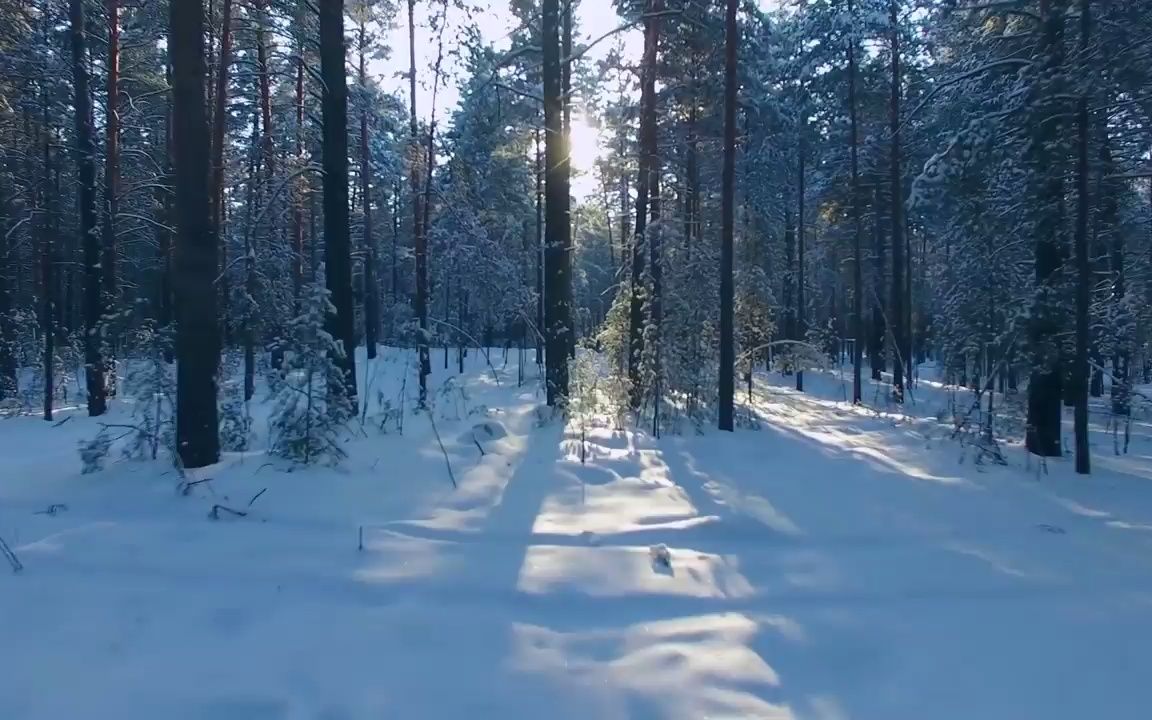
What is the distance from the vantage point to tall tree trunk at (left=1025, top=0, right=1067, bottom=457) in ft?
31.5

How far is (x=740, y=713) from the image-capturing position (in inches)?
129

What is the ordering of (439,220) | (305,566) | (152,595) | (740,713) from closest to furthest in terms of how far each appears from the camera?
1. (740,713)
2. (152,595)
3. (305,566)
4. (439,220)

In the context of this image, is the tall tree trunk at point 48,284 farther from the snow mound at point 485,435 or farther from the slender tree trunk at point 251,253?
the snow mound at point 485,435

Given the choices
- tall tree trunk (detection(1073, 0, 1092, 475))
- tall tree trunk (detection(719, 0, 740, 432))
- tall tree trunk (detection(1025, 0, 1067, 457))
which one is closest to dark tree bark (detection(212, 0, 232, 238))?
tall tree trunk (detection(719, 0, 740, 432))

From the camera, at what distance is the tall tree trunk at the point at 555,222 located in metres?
12.1

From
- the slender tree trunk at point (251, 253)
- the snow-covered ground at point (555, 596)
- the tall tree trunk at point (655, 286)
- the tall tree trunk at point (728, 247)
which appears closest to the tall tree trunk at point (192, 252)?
the snow-covered ground at point (555, 596)

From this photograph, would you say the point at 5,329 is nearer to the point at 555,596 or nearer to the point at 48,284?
the point at 48,284

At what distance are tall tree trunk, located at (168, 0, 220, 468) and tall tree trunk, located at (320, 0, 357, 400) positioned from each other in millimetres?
2493

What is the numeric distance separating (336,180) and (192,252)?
120 inches

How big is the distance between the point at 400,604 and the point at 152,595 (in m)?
1.33

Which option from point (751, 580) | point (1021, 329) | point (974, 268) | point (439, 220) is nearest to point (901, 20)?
point (974, 268)

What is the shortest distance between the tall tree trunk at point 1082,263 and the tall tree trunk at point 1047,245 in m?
0.38

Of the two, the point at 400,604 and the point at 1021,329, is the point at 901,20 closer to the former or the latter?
the point at 1021,329

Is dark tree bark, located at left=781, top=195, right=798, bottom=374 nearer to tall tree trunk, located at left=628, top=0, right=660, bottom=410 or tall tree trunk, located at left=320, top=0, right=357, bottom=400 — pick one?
tall tree trunk, located at left=628, top=0, right=660, bottom=410
